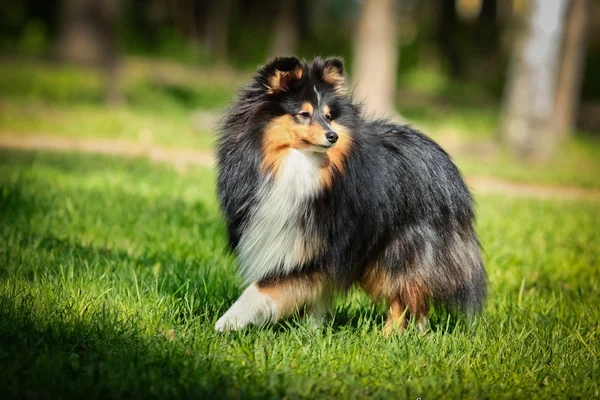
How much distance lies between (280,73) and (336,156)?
1.90 ft

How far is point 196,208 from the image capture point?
7.32 meters

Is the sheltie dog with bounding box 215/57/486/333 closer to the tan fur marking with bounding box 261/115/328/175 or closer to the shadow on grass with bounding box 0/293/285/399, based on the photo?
the tan fur marking with bounding box 261/115/328/175

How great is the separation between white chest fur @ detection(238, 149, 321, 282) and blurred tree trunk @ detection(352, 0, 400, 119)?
1074cm

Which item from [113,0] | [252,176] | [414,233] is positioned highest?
[113,0]

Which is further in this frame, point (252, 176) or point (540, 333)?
point (540, 333)

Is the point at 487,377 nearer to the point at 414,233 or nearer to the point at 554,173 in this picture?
the point at 414,233

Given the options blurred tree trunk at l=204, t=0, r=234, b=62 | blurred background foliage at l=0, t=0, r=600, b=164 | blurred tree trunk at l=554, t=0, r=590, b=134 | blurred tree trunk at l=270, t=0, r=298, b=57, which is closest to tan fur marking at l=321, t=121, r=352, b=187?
blurred background foliage at l=0, t=0, r=600, b=164

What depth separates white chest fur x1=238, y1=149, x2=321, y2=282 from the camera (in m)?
3.98

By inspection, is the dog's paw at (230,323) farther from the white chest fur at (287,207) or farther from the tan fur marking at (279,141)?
the tan fur marking at (279,141)

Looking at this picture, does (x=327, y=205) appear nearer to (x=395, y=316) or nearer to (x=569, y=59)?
(x=395, y=316)

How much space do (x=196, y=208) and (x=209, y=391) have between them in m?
4.26

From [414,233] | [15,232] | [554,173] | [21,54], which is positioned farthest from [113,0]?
[414,233]

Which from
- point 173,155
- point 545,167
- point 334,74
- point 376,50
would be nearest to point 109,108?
point 173,155

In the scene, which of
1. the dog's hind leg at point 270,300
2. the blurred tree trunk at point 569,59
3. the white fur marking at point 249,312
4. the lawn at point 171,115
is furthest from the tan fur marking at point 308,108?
the blurred tree trunk at point 569,59
